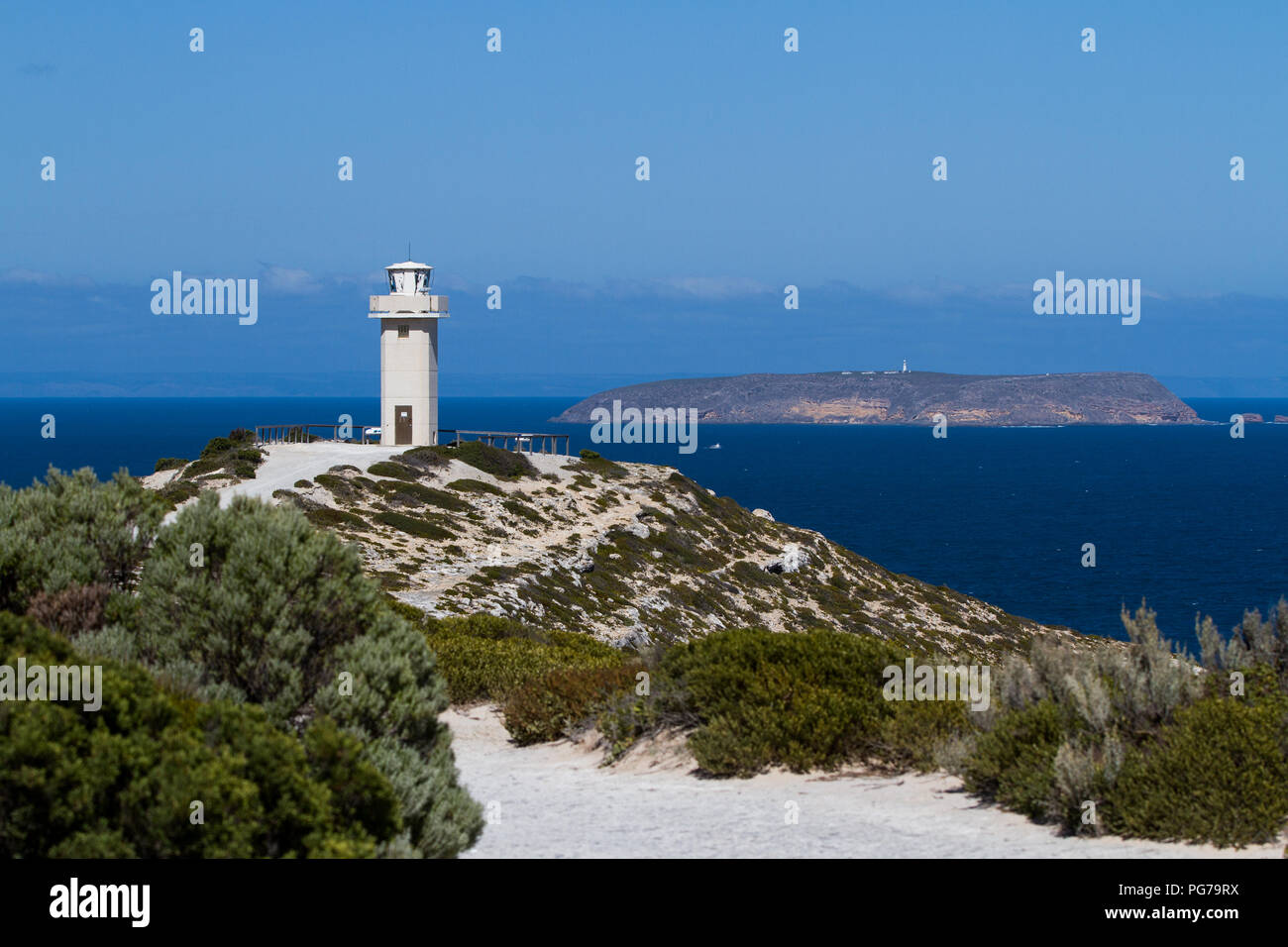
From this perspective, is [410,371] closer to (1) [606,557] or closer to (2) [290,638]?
(1) [606,557]

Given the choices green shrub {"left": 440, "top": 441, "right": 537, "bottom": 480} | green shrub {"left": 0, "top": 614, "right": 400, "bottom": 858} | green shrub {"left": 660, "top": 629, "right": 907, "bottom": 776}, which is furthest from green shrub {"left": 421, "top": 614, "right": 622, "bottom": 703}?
green shrub {"left": 440, "top": 441, "right": 537, "bottom": 480}

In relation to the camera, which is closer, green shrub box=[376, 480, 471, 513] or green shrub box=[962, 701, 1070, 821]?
green shrub box=[962, 701, 1070, 821]

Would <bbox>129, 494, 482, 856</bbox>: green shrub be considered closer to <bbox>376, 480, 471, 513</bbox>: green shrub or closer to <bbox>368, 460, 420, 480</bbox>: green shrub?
<bbox>376, 480, 471, 513</bbox>: green shrub

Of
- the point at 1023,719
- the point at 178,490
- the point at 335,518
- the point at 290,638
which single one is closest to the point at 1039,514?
the point at 335,518

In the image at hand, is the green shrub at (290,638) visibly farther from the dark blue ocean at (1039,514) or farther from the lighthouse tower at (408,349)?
the lighthouse tower at (408,349)

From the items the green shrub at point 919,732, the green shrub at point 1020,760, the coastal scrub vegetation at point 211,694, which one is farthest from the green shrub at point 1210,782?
the coastal scrub vegetation at point 211,694
